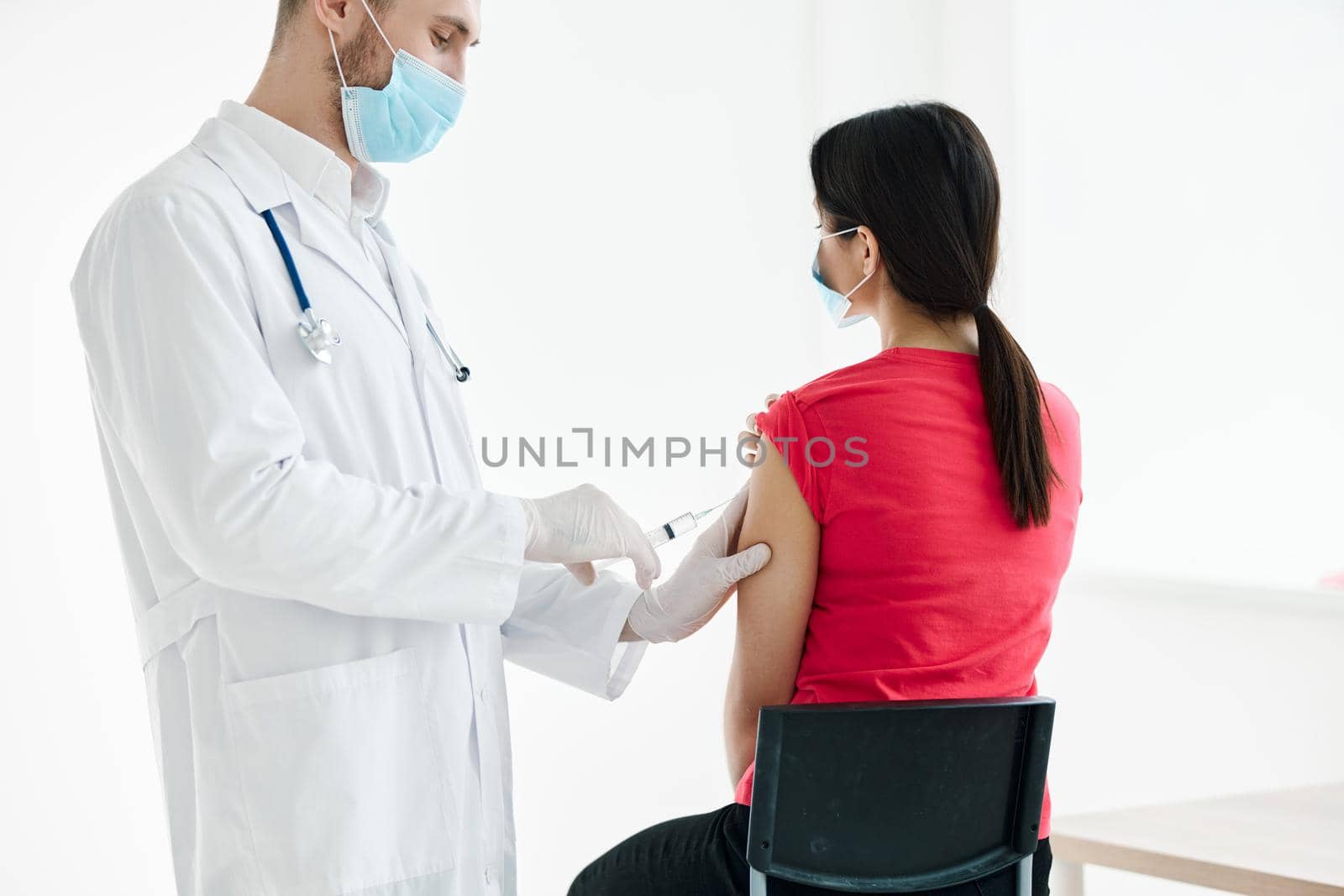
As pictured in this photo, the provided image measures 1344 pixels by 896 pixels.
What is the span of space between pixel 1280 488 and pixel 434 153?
2068mm

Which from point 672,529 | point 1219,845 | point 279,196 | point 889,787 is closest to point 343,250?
point 279,196

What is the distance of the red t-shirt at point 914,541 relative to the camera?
1.20 meters

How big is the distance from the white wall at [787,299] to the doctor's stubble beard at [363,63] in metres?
0.83

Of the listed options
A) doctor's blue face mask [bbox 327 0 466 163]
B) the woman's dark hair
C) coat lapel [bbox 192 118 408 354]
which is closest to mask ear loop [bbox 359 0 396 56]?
doctor's blue face mask [bbox 327 0 466 163]

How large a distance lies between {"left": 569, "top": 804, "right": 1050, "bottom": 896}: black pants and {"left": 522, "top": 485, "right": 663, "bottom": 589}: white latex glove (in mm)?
335

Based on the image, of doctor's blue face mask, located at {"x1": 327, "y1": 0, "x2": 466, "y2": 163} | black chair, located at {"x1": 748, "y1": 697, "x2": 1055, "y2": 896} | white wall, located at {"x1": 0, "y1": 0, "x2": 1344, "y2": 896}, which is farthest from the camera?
white wall, located at {"x1": 0, "y1": 0, "x2": 1344, "y2": 896}

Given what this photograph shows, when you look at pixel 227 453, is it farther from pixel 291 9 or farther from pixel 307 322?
pixel 291 9

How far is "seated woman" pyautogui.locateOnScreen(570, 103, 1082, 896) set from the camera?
1.20m

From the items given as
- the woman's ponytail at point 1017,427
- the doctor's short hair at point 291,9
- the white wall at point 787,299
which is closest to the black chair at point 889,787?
the woman's ponytail at point 1017,427

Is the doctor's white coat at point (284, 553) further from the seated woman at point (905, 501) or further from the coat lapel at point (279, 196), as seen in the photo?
the seated woman at point (905, 501)

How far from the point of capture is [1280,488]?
2.56 meters

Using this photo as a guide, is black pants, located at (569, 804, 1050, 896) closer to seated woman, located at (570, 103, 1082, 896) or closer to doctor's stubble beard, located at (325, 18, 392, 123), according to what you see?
seated woman, located at (570, 103, 1082, 896)

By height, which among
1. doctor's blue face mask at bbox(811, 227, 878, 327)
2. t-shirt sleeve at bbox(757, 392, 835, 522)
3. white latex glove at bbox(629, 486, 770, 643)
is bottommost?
white latex glove at bbox(629, 486, 770, 643)

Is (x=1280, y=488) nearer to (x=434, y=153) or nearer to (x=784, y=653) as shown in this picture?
(x=784, y=653)
